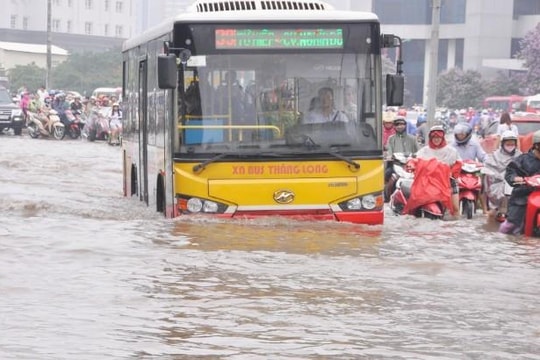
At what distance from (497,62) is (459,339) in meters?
90.4

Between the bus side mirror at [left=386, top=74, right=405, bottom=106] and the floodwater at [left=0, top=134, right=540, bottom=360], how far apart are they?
1373mm

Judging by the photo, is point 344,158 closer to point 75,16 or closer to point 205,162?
point 205,162

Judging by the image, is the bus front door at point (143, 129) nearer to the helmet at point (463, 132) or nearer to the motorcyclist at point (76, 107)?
the helmet at point (463, 132)

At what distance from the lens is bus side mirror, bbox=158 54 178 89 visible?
12570 millimetres

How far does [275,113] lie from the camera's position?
518 inches

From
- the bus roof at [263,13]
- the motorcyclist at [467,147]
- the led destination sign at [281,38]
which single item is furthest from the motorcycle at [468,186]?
the led destination sign at [281,38]

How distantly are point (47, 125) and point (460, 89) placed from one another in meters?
50.5

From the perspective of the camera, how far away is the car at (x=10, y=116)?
4334 cm

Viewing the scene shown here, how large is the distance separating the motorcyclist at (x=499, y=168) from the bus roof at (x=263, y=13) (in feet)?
12.1

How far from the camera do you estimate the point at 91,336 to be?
7984 millimetres

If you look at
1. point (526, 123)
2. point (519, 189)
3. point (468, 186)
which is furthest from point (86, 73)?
point (519, 189)

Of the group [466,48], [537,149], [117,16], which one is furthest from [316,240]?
[117,16]

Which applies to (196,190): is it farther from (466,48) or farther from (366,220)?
(466,48)

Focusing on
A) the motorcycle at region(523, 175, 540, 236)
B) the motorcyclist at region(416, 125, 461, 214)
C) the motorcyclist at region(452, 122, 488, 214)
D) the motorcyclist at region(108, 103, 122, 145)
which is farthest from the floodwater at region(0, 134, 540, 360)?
the motorcyclist at region(108, 103, 122, 145)
